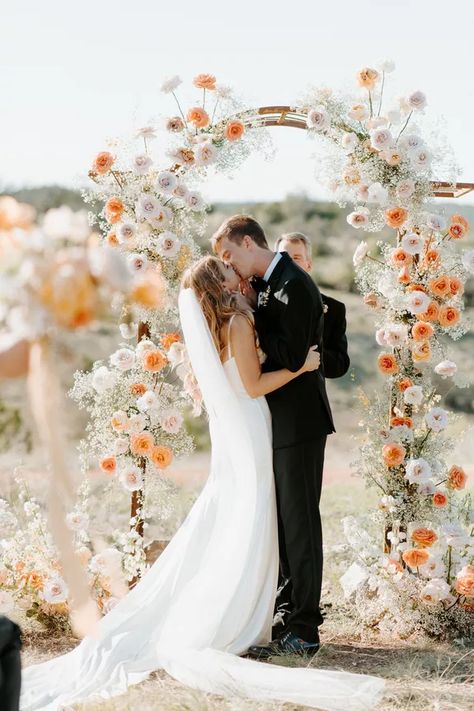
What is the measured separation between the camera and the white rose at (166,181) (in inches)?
209

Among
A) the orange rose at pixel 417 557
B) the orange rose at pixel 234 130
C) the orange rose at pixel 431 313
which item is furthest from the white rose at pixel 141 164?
the orange rose at pixel 417 557

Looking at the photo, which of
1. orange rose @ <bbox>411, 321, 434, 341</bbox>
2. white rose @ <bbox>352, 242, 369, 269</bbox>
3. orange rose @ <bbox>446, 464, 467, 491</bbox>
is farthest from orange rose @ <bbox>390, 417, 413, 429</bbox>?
white rose @ <bbox>352, 242, 369, 269</bbox>

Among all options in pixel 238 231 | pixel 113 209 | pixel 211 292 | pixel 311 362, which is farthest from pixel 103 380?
pixel 311 362

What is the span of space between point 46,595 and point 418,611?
1.99 metres

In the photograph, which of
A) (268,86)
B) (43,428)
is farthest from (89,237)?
(268,86)

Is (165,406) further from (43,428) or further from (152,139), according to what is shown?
(43,428)

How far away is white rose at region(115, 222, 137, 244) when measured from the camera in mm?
5320

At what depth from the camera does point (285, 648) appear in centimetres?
460

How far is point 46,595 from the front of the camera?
16.6 ft

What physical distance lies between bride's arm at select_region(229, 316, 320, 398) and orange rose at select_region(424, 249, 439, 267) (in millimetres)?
1253

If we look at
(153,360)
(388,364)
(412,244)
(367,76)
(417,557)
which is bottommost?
(417,557)

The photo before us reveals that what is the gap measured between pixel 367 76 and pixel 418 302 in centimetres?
130

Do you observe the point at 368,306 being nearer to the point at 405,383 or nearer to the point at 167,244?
the point at 405,383

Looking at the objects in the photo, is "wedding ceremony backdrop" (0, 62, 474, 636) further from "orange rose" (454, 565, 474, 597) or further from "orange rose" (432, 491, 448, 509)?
"orange rose" (454, 565, 474, 597)
